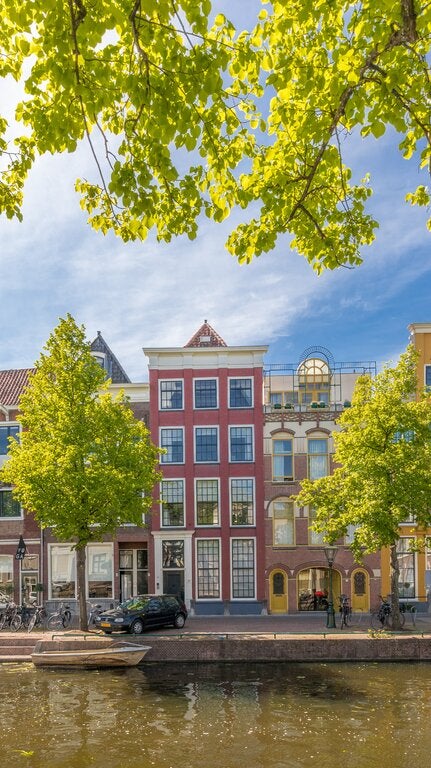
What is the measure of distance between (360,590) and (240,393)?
11.3m

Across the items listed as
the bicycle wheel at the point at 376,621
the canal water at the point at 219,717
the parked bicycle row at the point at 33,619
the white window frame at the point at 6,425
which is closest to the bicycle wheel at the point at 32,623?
the parked bicycle row at the point at 33,619

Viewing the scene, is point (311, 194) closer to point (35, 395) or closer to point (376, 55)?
point (376, 55)

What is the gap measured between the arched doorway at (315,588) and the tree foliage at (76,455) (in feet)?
34.9

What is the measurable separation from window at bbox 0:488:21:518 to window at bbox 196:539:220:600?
9.63 metres

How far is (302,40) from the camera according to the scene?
680cm

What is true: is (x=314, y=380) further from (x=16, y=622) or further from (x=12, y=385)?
(x=16, y=622)

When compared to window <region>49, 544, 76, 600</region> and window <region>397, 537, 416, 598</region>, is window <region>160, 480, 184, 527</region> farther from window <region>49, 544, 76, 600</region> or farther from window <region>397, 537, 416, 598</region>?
window <region>397, 537, 416, 598</region>

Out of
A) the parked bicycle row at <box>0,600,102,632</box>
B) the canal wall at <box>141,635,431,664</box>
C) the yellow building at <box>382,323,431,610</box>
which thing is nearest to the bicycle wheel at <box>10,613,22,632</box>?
the parked bicycle row at <box>0,600,102,632</box>

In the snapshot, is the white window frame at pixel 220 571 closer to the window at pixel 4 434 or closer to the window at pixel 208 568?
the window at pixel 208 568

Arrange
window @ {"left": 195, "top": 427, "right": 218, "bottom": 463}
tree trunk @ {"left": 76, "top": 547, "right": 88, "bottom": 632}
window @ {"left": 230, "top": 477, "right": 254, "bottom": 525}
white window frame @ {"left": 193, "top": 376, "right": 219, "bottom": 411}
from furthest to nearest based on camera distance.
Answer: white window frame @ {"left": 193, "top": 376, "right": 219, "bottom": 411}
window @ {"left": 195, "top": 427, "right": 218, "bottom": 463}
window @ {"left": 230, "top": 477, "right": 254, "bottom": 525}
tree trunk @ {"left": 76, "top": 547, "right": 88, "bottom": 632}

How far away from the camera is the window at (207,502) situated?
35969 mm

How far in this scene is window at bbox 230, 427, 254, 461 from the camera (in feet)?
119

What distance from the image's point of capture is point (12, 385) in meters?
39.7

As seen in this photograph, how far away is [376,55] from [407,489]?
22.0m
